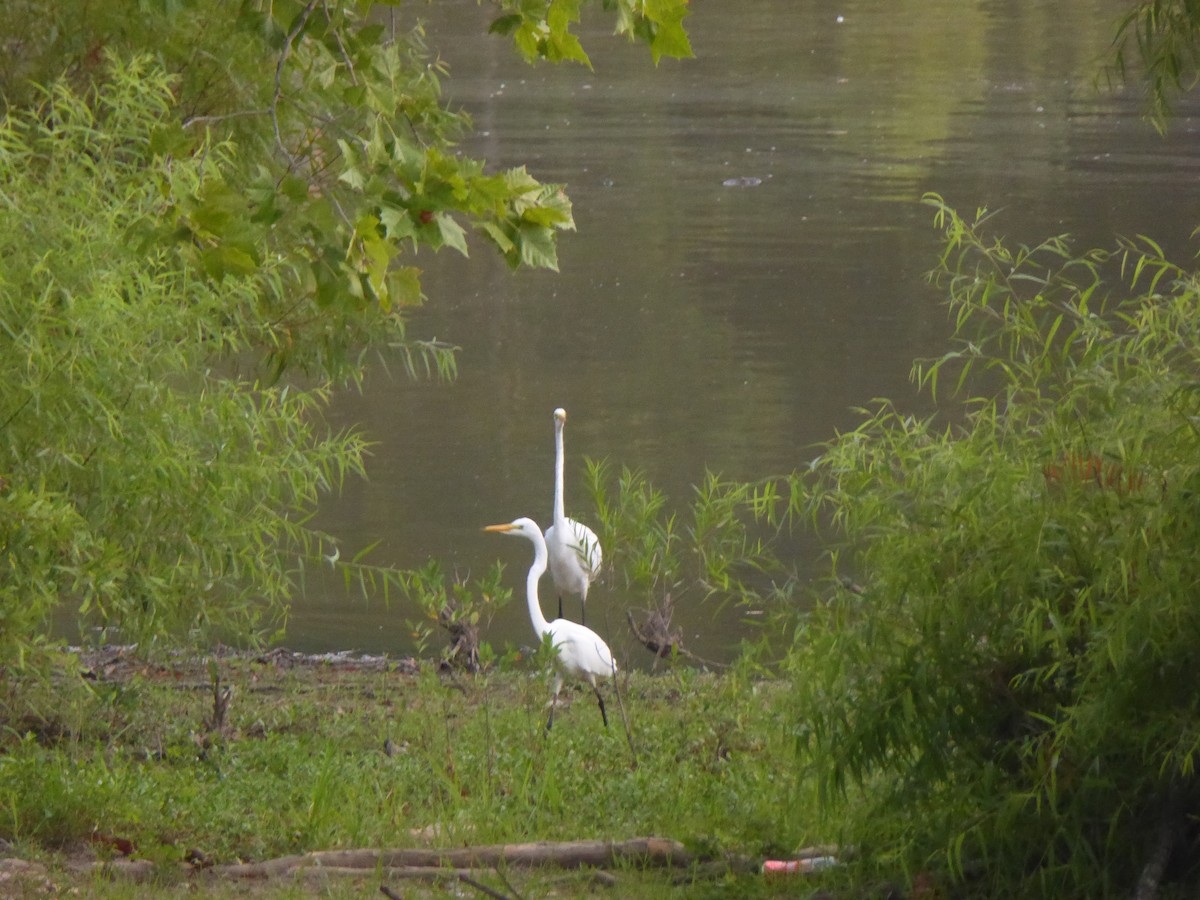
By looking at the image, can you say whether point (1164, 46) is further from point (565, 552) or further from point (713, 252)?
point (713, 252)

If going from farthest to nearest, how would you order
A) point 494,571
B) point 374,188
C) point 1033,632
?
1. point 494,571
2. point 1033,632
3. point 374,188

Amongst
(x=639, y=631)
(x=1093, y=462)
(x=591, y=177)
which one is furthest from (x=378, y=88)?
(x=591, y=177)

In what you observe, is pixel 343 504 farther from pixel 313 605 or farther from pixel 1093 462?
pixel 1093 462

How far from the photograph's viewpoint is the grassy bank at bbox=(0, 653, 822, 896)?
16.3 ft

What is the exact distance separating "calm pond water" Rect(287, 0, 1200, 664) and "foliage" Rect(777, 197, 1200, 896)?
1989 mm

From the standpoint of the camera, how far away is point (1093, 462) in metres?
4.17

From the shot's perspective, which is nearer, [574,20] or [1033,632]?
[1033,632]

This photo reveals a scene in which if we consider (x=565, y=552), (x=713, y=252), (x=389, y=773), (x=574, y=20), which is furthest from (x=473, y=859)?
(x=713, y=252)

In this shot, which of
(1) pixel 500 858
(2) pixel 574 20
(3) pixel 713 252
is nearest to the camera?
(2) pixel 574 20

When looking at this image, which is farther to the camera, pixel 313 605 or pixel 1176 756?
pixel 313 605

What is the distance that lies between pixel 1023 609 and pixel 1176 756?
540 mm

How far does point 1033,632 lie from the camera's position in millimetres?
3971

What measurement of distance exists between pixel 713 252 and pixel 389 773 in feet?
40.8

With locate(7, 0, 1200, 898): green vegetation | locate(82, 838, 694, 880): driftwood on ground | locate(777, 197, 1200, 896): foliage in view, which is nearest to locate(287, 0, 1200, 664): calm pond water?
locate(7, 0, 1200, 898): green vegetation
